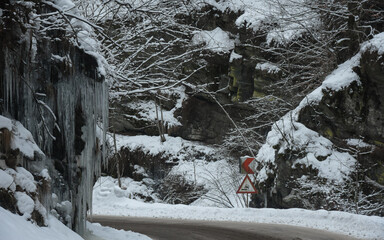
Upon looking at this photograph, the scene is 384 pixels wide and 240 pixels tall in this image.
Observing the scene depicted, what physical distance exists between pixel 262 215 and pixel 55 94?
7914 millimetres

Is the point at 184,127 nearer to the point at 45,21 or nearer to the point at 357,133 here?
the point at 357,133

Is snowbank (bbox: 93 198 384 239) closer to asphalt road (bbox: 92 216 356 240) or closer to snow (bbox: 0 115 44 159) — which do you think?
asphalt road (bbox: 92 216 356 240)

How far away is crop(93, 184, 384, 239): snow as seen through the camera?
905 centimetres

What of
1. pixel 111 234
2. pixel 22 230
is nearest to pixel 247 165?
pixel 111 234

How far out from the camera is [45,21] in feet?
16.6

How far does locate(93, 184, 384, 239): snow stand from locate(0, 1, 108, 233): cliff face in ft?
19.4

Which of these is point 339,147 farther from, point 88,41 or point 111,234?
point 88,41

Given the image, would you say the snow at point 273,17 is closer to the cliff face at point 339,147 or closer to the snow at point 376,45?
the snow at point 376,45

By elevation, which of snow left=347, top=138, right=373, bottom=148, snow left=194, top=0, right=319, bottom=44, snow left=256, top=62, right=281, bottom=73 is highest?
snow left=194, top=0, right=319, bottom=44

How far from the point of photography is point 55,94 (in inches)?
226

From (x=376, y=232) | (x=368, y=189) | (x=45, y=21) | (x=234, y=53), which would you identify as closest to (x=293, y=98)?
(x=234, y=53)

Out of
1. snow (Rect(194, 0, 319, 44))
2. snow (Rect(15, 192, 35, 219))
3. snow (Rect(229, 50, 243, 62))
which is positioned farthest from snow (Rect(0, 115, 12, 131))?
snow (Rect(229, 50, 243, 62))

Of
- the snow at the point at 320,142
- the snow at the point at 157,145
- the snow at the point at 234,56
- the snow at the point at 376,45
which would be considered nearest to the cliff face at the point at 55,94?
the snow at the point at 320,142

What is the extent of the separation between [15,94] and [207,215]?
897cm
